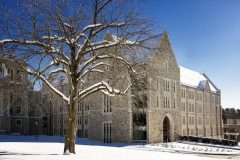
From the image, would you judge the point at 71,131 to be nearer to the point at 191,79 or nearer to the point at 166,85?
the point at 166,85

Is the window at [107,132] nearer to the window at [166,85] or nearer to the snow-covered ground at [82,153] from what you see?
the window at [166,85]

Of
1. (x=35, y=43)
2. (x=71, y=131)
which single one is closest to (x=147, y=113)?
(x=71, y=131)

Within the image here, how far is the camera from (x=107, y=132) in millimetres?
49562

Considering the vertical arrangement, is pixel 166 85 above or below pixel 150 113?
above

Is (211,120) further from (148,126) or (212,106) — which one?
(148,126)

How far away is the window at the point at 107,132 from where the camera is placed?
49006mm

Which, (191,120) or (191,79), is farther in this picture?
(191,79)

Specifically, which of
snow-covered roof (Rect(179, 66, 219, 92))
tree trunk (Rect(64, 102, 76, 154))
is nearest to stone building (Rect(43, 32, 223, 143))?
snow-covered roof (Rect(179, 66, 219, 92))

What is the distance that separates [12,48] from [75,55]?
3878 millimetres

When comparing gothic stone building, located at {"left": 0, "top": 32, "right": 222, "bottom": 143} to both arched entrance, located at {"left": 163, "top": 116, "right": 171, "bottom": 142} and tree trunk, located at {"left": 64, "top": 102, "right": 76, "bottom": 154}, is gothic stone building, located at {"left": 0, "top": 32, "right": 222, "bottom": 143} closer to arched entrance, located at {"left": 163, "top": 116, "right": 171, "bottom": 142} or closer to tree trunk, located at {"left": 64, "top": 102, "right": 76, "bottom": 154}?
arched entrance, located at {"left": 163, "top": 116, "right": 171, "bottom": 142}

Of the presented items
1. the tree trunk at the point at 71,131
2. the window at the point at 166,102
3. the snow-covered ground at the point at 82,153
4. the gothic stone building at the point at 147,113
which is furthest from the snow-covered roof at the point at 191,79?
the tree trunk at the point at 71,131

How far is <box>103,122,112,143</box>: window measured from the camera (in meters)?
49.0

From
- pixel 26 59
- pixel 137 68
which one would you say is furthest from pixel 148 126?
pixel 26 59

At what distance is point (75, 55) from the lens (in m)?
21.7
